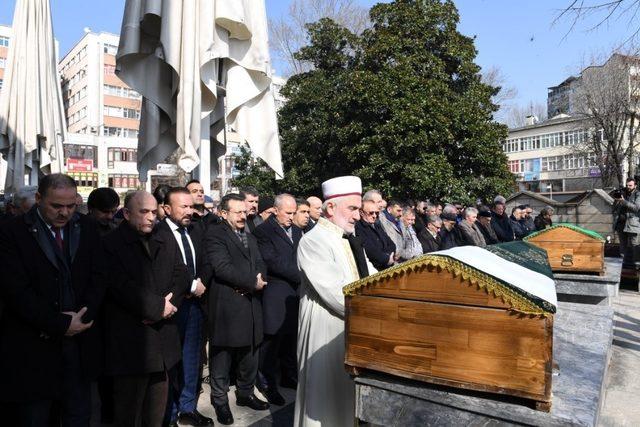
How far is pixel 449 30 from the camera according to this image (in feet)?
53.9

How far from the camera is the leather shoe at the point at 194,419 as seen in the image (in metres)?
3.89

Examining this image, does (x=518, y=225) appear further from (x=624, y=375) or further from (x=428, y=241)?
(x=624, y=375)

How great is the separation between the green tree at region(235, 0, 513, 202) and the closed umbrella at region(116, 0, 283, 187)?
35.7ft

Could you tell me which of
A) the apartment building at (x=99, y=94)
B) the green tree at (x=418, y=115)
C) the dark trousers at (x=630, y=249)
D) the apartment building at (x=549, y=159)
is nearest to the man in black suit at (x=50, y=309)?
the dark trousers at (x=630, y=249)

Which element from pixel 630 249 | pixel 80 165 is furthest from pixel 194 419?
pixel 80 165

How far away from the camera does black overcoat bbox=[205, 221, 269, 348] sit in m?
4.02

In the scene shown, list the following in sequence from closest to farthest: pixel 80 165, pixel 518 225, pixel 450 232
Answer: pixel 450 232 → pixel 518 225 → pixel 80 165

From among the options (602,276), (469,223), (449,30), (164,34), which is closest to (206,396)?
(164,34)

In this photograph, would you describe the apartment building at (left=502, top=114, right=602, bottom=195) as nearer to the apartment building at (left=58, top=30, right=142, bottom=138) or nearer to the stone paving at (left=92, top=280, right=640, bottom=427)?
the apartment building at (left=58, top=30, right=142, bottom=138)

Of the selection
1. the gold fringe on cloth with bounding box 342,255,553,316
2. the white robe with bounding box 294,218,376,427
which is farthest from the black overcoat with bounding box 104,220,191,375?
the gold fringe on cloth with bounding box 342,255,553,316

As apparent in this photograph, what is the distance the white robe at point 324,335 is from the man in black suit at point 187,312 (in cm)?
118

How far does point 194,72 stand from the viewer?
4031mm

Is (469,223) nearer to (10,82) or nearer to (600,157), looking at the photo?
(10,82)

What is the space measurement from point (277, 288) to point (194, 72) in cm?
198
